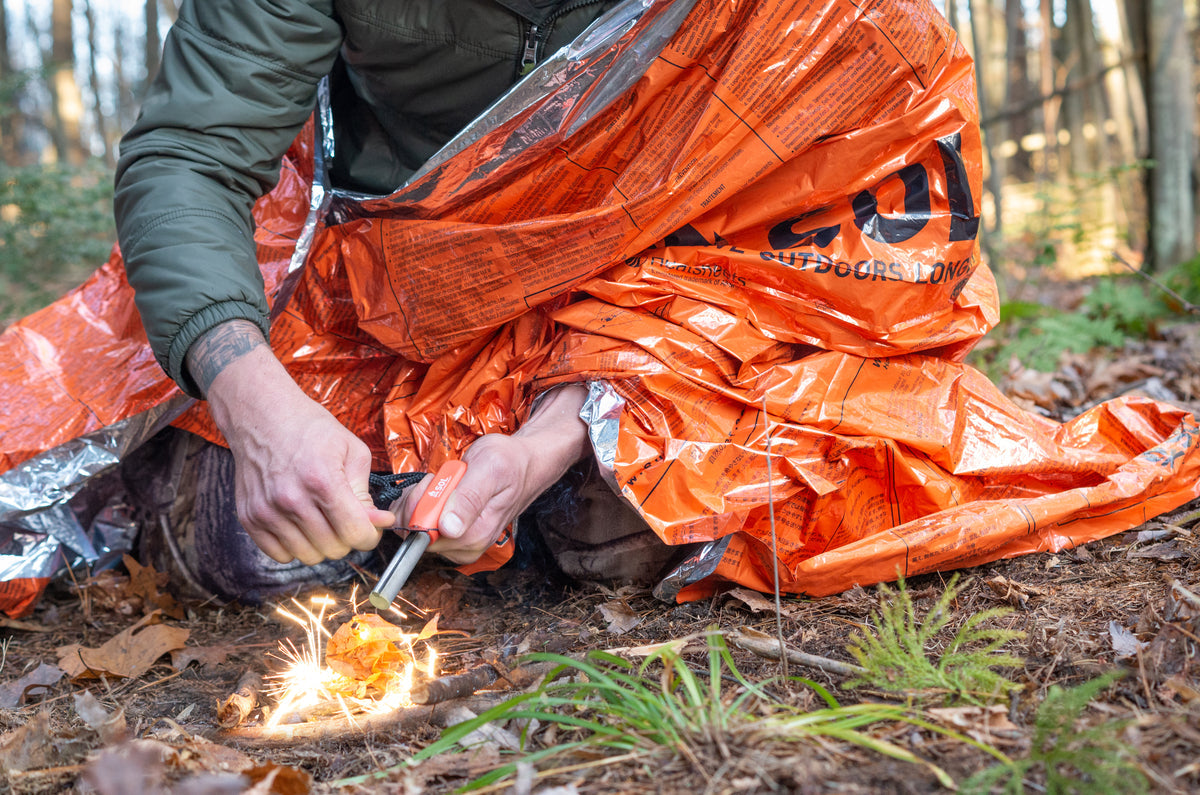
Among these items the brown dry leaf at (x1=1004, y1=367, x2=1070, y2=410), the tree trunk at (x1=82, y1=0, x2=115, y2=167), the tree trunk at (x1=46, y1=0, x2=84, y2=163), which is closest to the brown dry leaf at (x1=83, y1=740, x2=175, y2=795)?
the brown dry leaf at (x1=1004, y1=367, x2=1070, y2=410)

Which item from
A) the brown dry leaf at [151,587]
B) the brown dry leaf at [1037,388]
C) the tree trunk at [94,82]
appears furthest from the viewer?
the tree trunk at [94,82]

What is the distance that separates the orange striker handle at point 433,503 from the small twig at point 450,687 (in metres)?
0.23

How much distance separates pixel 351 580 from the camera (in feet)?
6.39

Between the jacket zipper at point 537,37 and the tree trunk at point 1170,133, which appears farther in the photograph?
the tree trunk at point 1170,133

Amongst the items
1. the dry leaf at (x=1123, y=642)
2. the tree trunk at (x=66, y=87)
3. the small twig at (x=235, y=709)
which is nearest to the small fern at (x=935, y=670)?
the dry leaf at (x=1123, y=642)

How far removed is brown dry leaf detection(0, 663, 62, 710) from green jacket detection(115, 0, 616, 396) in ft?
2.10

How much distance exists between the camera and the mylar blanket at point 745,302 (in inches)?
60.6

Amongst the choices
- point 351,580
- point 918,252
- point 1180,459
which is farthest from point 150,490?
point 1180,459

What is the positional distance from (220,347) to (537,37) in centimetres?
92

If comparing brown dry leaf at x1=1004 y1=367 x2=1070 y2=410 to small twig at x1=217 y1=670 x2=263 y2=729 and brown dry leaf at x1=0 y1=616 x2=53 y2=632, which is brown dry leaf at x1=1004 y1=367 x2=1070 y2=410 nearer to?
small twig at x1=217 y1=670 x2=263 y2=729

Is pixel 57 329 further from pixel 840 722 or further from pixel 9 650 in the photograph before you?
pixel 840 722

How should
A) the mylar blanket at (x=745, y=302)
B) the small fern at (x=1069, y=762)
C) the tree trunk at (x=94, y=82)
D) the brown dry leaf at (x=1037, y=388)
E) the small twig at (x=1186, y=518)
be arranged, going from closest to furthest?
the small fern at (x=1069, y=762) → the mylar blanket at (x=745, y=302) → the small twig at (x=1186, y=518) → the brown dry leaf at (x=1037, y=388) → the tree trunk at (x=94, y=82)

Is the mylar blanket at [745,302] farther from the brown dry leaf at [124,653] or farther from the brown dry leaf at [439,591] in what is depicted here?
the brown dry leaf at [124,653]

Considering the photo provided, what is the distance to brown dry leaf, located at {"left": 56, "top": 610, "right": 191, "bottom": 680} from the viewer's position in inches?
60.9
